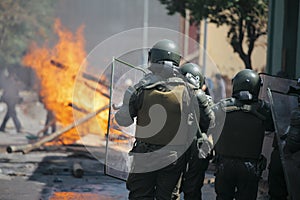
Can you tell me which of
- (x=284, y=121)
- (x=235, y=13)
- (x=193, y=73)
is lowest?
(x=284, y=121)

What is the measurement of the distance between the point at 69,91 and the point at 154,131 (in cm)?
1136

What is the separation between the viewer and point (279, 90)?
762 cm

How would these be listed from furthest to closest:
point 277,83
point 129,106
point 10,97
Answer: point 10,97
point 277,83
point 129,106

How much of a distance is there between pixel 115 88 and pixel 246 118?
1.33 meters

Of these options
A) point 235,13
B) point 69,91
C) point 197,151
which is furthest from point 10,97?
point 197,151

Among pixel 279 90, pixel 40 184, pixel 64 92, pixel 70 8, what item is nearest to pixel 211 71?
pixel 64 92

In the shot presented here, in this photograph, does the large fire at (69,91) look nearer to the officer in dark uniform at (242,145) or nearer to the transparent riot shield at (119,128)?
the transparent riot shield at (119,128)

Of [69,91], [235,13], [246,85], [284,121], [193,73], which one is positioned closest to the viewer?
[246,85]

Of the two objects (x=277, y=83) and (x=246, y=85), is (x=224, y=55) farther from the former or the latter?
(x=246, y=85)

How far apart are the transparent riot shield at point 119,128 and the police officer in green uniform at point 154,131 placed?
33 cm

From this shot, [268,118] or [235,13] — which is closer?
[268,118]

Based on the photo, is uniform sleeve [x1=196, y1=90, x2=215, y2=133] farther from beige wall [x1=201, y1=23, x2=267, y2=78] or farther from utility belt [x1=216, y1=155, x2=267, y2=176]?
beige wall [x1=201, y1=23, x2=267, y2=78]

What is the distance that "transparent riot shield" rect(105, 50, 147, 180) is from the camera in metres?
6.80

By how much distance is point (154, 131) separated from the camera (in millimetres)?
6488
